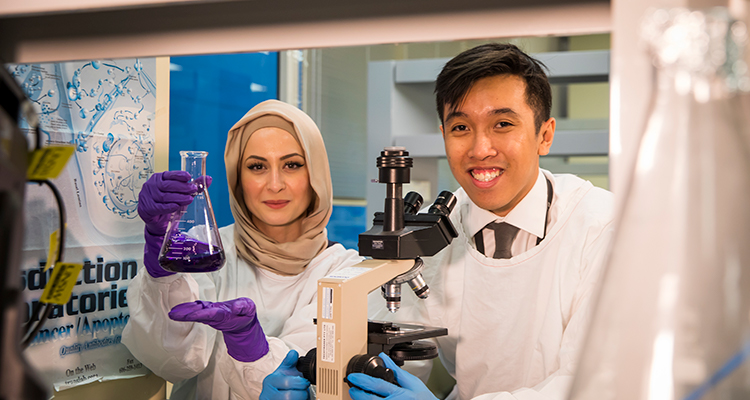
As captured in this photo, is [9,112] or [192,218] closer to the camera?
[9,112]

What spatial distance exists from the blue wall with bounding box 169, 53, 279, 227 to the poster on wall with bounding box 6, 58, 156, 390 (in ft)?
0.74

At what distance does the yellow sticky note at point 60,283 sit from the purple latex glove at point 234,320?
0.67 m

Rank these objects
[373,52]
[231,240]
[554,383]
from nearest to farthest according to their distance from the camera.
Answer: [554,383]
[231,240]
[373,52]

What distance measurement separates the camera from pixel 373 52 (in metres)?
2.52

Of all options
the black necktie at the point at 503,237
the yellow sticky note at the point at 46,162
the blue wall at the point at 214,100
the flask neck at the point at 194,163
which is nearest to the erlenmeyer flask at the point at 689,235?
the yellow sticky note at the point at 46,162

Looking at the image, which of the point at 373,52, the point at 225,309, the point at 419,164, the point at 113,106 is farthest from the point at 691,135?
the point at 373,52

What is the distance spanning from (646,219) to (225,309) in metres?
1.05

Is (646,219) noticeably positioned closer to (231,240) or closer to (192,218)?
Result: (192,218)

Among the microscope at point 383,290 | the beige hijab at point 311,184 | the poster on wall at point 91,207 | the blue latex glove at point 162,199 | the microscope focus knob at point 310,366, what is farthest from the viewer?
the beige hijab at point 311,184

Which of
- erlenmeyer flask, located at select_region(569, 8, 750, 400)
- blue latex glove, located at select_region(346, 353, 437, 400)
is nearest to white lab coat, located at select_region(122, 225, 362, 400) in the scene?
blue latex glove, located at select_region(346, 353, 437, 400)

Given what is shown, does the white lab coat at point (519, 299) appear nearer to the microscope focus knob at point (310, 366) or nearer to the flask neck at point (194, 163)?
the microscope focus knob at point (310, 366)

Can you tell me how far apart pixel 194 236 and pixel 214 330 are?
0.51 m

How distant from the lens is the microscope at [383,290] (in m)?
0.87

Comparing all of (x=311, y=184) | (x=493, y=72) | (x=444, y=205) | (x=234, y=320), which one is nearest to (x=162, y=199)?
(x=234, y=320)
